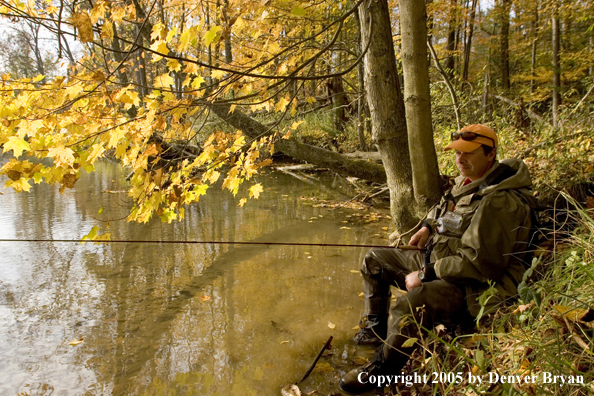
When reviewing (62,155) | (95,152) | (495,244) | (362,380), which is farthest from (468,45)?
(62,155)

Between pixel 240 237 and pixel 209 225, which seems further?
pixel 209 225

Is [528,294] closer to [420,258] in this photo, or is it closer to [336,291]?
[420,258]

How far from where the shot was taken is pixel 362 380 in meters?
2.33

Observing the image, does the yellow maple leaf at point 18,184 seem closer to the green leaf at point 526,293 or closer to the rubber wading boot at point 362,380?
the rubber wading boot at point 362,380

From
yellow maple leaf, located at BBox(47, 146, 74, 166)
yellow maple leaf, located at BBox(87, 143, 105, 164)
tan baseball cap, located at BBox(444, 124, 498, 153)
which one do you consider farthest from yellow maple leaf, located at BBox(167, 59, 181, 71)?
tan baseball cap, located at BBox(444, 124, 498, 153)

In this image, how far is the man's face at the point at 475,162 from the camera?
2.44 meters

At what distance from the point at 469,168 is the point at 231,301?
255cm

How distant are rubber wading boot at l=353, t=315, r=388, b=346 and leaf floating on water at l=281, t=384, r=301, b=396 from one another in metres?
0.75

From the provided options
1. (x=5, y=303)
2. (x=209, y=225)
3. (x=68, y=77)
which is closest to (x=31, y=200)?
(x=209, y=225)

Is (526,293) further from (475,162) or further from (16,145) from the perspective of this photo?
(16,145)

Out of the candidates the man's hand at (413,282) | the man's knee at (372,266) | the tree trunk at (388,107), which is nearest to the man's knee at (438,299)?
the man's hand at (413,282)

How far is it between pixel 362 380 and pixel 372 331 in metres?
0.54

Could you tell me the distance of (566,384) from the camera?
1.43 metres

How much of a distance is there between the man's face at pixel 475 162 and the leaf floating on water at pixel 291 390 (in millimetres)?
1871
